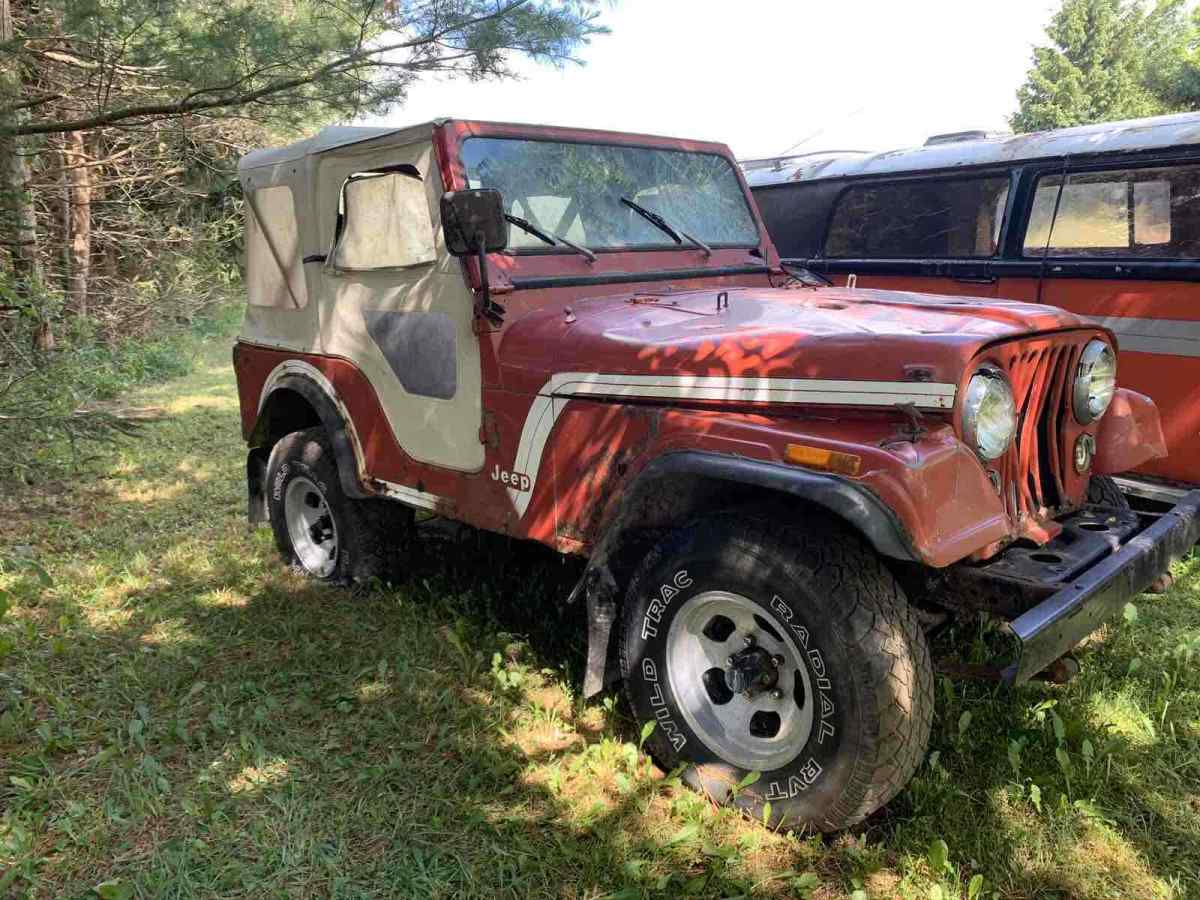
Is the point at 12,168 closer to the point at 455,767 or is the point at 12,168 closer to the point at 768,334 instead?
the point at 455,767

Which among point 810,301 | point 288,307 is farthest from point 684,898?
point 288,307

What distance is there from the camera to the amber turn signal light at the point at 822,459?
2.20 meters

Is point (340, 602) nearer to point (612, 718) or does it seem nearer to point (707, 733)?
point (612, 718)

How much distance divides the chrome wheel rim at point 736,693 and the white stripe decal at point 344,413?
1.30 m

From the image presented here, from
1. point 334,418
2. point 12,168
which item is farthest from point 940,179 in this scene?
point 12,168

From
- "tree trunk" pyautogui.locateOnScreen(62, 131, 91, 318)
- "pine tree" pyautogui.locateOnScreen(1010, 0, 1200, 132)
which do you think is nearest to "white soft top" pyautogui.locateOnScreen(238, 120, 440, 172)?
"tree trunk" pyautogui.locateOnScreen(62, 131, 91, 318)

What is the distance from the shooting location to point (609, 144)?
3611 millimetres

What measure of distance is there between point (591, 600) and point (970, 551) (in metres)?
1.17

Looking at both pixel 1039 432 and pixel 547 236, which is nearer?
pixel 1039 432

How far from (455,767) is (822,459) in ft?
5.23

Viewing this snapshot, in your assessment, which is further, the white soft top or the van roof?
the van roof

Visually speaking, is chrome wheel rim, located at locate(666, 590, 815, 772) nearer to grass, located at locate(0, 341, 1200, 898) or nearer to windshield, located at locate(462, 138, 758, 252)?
grass, located at locate(0, 341, 1200, 898)

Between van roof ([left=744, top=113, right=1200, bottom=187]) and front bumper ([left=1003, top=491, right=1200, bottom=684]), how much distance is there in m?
3.19

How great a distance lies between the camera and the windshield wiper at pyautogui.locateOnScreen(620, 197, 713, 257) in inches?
142
